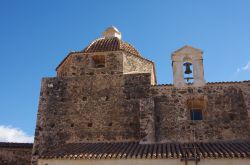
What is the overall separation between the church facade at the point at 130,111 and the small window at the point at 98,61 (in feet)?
0.19

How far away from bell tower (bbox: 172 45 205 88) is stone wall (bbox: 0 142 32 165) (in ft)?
25.4

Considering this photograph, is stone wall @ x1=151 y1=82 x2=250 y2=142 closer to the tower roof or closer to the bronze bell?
the bronze bell

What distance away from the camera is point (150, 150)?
12.6 m

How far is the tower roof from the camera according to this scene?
1672 centimetres

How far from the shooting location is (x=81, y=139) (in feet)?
47.8

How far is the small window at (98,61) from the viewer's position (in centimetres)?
1652

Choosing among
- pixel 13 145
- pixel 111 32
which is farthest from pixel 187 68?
pixel 13 145

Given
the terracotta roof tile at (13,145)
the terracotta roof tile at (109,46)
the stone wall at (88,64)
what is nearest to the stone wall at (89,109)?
the stone wall at (88,64)

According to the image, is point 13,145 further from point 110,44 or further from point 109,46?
point 110,44

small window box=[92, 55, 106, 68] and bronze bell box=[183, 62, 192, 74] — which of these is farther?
small window box=[92, 55, 106, 68]

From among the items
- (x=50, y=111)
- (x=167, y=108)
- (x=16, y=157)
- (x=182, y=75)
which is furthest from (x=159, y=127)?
(x=16, y=157)

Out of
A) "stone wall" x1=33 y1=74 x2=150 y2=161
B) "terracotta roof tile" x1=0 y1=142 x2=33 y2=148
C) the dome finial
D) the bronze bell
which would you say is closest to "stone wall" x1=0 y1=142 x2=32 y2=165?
"terracotta roof tile" x1=0 y1=142 x2=33 y2=148

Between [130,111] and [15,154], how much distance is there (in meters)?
5.87

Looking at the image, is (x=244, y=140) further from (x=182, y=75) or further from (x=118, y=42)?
(x=118, y=42)
